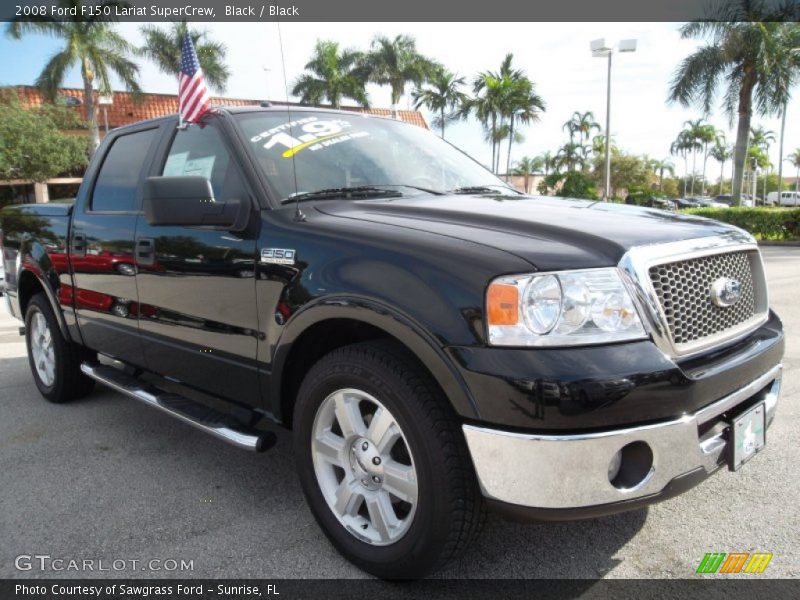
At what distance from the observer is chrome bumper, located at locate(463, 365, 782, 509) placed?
1.95 m

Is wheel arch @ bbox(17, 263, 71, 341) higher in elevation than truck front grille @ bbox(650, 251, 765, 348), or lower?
lower

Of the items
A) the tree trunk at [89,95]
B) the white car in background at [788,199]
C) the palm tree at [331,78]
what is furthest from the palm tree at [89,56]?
the white car in background at [788,199]

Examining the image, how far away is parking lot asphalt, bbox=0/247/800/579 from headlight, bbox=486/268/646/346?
102cm

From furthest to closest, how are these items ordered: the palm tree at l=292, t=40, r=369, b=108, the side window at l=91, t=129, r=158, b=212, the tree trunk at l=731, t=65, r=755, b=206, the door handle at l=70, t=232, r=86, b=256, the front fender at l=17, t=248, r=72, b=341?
the palm tree at l=292, t=40, r=369, b=108 < the tree trunk at l=731, t=65, r=755, b=206 < the front fender at l=17, t=248, r=72, b=341 < the door handle at l=70, t=232, r=86, b=256 < the side window at l=91, t=129, r=158, b=212

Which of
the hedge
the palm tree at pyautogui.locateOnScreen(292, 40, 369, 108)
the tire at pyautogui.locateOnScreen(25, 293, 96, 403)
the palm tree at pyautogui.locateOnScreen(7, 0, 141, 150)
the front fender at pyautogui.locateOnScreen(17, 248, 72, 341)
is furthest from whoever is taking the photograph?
the palm tree at pyautogui.locateOnScreen(292, 40, 369, 108)

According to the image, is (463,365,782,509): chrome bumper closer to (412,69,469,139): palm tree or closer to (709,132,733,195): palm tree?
(412,69,469,139): palm tree

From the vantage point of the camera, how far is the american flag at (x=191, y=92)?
11.0ft

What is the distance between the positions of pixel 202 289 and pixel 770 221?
22.6 meters

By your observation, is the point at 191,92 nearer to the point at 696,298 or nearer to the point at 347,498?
the point at 347,498

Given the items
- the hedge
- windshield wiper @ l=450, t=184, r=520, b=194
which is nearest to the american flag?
windshield wiper @ l=450, t=184, r=520, b=194

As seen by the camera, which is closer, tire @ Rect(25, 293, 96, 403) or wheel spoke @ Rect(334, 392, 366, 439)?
wheel spoke @ Rect(334, 392, 366, 439)

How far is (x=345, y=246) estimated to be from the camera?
8.00 ft

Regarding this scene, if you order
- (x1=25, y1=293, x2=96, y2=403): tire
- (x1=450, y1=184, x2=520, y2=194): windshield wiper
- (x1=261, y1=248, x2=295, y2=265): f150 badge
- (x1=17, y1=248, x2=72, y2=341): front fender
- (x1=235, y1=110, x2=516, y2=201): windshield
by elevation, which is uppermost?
(x1=235, y1=110, x2=516, y2=201): windshield

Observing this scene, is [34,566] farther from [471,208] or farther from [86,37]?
[86,37]
